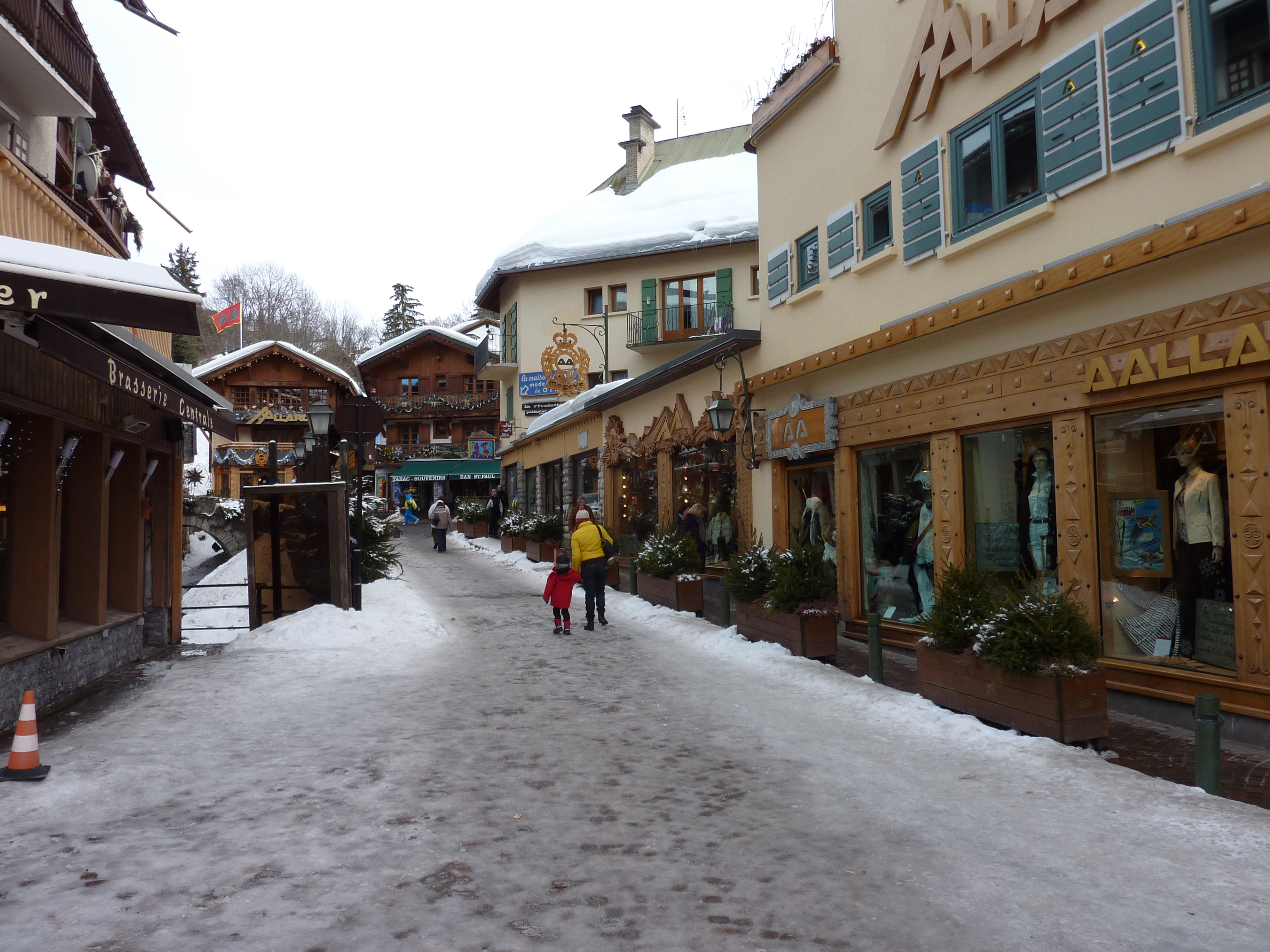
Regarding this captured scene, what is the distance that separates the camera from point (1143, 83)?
7.82 metres

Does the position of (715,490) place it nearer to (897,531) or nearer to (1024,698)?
(897,531)

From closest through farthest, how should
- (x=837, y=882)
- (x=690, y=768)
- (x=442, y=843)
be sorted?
(x=837, y=882) → (x=442, y=843) → (x=690, y=768)

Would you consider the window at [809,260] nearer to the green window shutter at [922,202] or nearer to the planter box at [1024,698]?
the green window shutter at [922,202]

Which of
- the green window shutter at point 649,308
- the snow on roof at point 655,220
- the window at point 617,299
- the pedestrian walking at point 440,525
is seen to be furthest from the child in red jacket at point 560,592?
the window at point 617,299

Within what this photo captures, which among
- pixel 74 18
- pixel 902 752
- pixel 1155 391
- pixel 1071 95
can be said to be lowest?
pixel 902 752

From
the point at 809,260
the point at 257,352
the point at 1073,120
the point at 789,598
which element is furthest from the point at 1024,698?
the point at 257,352

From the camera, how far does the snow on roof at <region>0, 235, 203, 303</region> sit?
5.43m

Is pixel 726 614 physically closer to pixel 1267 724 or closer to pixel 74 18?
pixel 1267 724

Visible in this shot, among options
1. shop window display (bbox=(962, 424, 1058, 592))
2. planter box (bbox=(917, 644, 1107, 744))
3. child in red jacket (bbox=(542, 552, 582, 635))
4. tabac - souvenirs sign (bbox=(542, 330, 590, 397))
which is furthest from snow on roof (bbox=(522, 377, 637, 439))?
planter box (bbox=(917, 644, 1107, 744))

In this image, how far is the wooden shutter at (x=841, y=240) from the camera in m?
12.4

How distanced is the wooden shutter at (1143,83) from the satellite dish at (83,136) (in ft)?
59.6

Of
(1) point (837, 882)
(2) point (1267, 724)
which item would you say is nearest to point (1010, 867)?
(1) point (837, 882)

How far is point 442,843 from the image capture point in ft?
15.5

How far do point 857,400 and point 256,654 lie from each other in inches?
320
